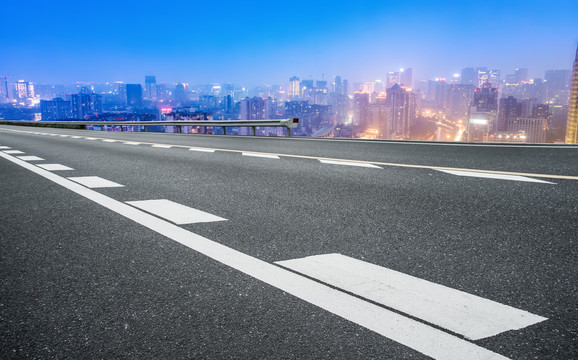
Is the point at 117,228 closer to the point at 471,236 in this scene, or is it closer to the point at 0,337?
the point at 0,337

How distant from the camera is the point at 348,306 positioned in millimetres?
1987

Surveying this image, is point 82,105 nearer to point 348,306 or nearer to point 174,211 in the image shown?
point 174,211

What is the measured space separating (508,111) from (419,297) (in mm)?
137282

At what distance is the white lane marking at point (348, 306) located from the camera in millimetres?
1593

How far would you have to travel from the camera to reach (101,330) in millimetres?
1850

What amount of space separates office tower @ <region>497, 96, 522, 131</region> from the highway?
414 ft

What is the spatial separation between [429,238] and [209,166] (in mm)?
5272

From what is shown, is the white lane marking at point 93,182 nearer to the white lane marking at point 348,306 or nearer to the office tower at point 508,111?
the white lane marking at point 348,306

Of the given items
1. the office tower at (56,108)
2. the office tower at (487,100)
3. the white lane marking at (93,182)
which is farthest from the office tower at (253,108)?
the office tower at (487,100)

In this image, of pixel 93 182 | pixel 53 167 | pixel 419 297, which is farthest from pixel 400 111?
pixel 419 297

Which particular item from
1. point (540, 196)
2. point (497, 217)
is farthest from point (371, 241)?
point (540, 196)

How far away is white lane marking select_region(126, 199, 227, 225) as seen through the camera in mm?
3832

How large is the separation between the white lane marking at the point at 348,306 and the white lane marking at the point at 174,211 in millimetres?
355

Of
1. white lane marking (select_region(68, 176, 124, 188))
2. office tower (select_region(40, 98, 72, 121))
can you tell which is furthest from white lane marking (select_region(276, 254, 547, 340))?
office tower (select_region(40, 98, 72, 121))
